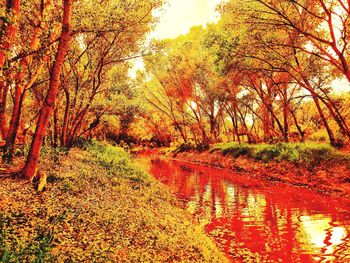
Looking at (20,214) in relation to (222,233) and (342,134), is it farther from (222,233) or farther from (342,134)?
(342,134)

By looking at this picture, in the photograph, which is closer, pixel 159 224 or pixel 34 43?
pixel 159 224

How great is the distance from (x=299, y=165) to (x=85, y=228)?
51.8 feet

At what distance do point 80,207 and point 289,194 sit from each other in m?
11.4

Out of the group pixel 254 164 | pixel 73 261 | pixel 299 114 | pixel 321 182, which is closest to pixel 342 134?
pixel 321 182

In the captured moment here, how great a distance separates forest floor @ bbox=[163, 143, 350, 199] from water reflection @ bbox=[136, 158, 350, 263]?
118 cm

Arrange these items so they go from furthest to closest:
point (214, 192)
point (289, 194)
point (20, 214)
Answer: point (214, 192) → point (289, 194) → point (20, 214)

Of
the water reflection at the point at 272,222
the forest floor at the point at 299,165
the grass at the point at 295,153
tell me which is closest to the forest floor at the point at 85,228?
the water reflection at the point at 272,222

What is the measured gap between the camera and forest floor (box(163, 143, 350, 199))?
14797mm

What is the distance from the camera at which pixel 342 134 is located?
61.0 ft

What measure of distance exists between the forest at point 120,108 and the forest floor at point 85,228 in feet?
0.13

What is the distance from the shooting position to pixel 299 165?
59.8 ft

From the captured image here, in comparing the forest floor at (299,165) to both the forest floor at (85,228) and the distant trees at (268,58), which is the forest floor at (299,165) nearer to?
the distant trees at (268,58)

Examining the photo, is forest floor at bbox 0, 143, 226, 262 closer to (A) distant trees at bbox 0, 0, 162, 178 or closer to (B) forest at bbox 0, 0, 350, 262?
(B) forest at bbox 0, 0, 350, 262

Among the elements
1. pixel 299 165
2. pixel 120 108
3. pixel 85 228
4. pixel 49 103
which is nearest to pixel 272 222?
pixel 85 228
